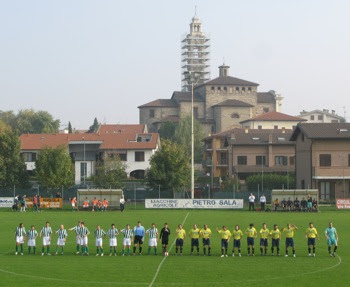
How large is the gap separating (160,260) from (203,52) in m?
159

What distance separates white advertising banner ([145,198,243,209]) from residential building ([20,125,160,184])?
100ft

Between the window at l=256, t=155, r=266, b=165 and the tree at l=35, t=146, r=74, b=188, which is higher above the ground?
the window at l=256, t=155, r=266, b=165

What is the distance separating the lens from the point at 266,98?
167 m

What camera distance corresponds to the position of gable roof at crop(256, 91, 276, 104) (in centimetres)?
16625

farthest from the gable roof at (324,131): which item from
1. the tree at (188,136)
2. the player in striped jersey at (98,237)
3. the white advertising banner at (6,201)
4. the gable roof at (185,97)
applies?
the gable roof at (185,97)

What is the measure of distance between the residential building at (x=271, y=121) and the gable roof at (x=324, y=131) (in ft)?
202

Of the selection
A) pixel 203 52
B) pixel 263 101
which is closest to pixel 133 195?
pixel 263 101

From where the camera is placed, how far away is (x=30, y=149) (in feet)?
355

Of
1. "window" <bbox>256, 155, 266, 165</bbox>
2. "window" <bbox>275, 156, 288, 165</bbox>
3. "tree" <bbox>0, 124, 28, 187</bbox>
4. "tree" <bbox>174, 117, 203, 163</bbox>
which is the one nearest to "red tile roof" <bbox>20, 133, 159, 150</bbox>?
"window" <bbox>256, 155, 266, 165</bbox>

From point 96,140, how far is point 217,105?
168 ft

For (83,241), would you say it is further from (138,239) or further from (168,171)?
(168,171)

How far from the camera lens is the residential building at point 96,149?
10575 cm

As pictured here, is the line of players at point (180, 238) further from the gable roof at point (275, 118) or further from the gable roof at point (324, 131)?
the gable roof at point (275, 118)

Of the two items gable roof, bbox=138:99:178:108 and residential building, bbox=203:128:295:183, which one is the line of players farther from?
gable roof, bbox=138:99:178:108
